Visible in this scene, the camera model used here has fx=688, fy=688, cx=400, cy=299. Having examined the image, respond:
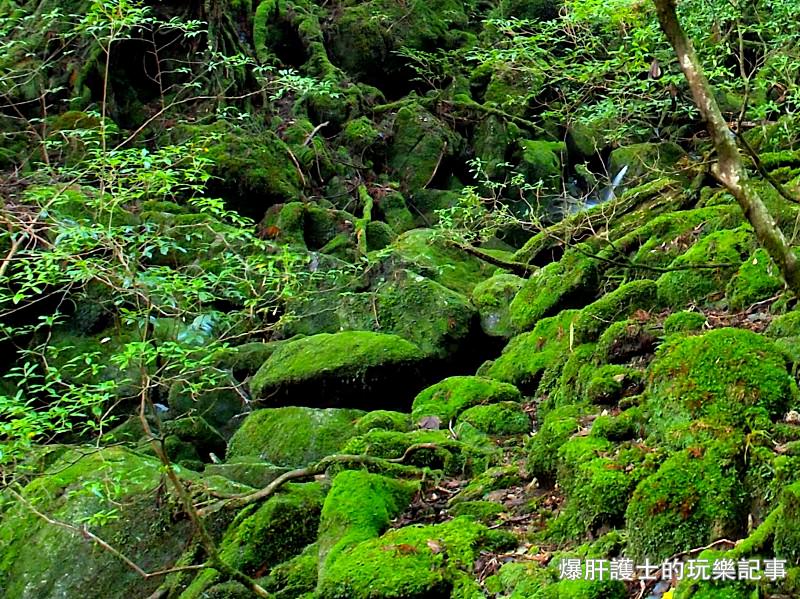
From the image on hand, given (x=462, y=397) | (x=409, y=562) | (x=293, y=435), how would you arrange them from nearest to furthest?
(x=409, y=562) → (x=462, y=397) → (x=293, y=435)

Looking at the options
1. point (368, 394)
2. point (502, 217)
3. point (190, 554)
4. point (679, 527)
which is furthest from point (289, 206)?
point (679, 527)

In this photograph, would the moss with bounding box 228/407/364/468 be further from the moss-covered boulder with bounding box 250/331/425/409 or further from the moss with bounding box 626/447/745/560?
the moss with bounding box 626/447/745/560

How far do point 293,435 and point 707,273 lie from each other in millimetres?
4395

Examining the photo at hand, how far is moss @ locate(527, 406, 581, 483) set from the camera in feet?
15.1

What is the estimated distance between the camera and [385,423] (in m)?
6.71

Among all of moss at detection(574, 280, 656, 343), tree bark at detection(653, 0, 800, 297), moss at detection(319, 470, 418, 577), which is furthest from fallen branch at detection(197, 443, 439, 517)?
tree bark at detection(653, 0, 800, 297)

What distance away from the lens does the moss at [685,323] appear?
5.25 meters

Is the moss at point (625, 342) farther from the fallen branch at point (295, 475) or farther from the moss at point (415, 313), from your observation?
the moss at point (415, 313)

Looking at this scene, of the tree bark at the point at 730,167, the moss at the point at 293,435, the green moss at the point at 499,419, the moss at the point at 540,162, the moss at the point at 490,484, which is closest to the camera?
the tree bark at the point at 730,167

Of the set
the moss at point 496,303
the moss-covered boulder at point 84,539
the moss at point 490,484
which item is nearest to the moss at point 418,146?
the moss at point 496,303

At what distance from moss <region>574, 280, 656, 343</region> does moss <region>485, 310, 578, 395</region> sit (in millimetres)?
262

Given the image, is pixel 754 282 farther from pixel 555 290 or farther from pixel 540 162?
pixel 540 162

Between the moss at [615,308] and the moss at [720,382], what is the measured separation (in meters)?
1.77

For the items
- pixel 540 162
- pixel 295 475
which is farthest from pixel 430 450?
pixel 540 162
